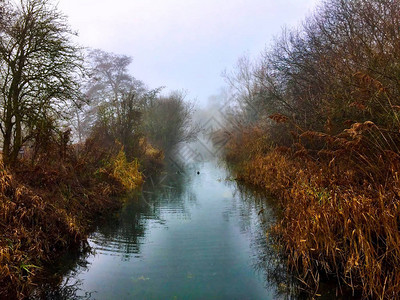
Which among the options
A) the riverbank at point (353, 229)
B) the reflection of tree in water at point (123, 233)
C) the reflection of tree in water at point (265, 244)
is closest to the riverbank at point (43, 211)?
the reflection of tree in water at point (123, 233)

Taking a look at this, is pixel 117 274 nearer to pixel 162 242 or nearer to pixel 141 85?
pixel 162 242

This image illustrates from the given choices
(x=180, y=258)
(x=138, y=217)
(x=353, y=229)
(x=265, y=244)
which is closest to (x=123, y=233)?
(x=138, y=217)

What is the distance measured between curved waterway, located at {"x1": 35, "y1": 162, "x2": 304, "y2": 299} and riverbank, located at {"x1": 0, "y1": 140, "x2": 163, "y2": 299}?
1.49 ft

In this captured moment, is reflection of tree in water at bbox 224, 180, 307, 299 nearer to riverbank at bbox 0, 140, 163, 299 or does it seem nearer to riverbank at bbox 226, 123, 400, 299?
riverbank at bbox 226, 123, 400, 299

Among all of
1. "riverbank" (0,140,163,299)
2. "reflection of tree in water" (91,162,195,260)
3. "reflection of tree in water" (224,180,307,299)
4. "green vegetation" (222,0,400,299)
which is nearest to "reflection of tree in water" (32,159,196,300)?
"reflection of tree in water" (91,162,195,260)

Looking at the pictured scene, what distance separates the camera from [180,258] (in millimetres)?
6254

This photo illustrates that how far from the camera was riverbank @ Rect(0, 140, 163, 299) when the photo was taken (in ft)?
15.4

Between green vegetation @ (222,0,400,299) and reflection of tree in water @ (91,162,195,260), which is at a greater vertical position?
green vegetation @ (222,0,400,299)

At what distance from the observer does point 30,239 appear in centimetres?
534

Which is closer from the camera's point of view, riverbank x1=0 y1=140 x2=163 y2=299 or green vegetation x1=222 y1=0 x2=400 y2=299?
green vegetation x1=222 y1=0 x2=400 y2=299

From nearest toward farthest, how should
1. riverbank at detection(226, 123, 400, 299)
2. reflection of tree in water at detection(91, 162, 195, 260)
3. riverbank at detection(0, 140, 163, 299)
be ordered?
riverbank at detection(226, 123, 400, 299) < riverbank at detection(0, 140, 163, 299) < reflection of tree in water at detection(91, 162, 195, 260)

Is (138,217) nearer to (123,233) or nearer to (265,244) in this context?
(123,233)

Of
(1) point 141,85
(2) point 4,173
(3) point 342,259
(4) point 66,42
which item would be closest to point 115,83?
(1) point 141,85

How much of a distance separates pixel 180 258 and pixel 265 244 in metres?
1.83
